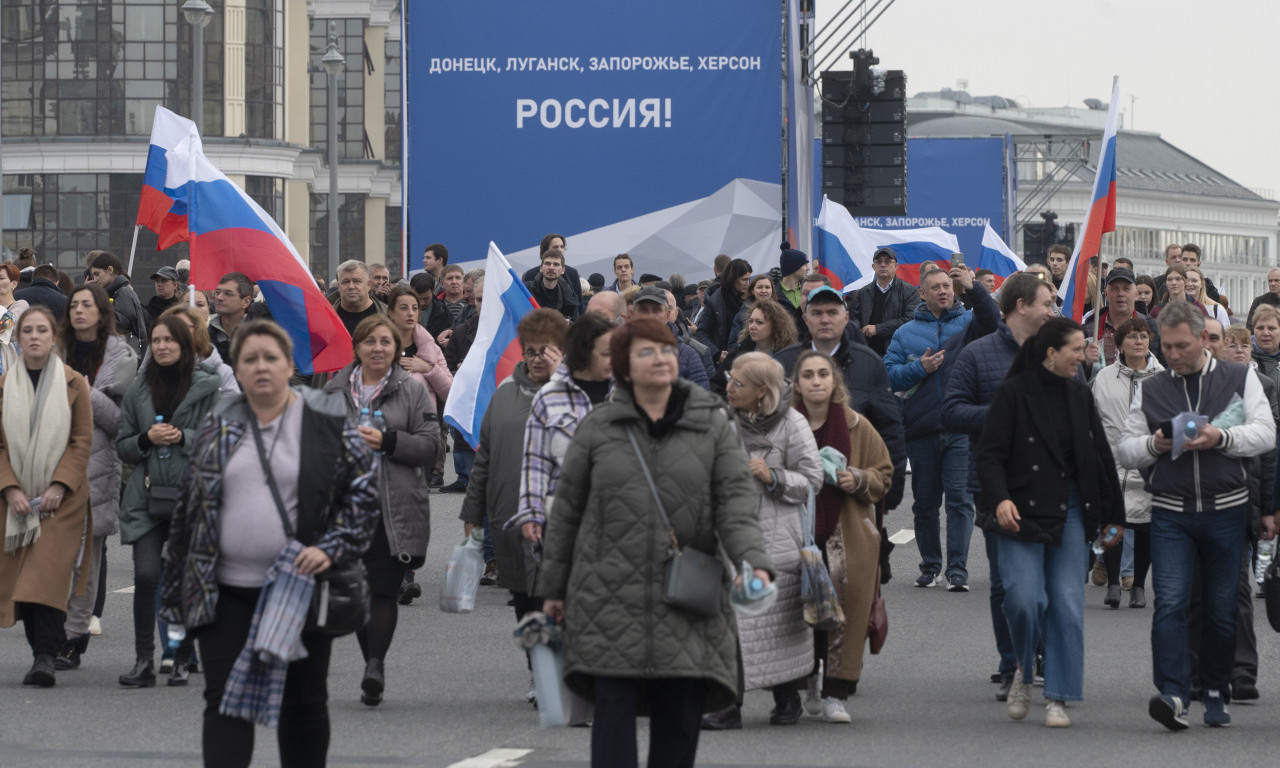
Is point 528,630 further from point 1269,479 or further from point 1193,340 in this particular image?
point 1269,479

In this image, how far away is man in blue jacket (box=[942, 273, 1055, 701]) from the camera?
9.72 metres

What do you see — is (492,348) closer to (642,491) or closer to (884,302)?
(884,302)

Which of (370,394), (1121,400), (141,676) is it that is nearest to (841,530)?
(370,394)

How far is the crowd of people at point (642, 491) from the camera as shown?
6.45 metres

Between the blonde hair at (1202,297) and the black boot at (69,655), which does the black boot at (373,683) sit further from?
the blonde hair at (1202,297)

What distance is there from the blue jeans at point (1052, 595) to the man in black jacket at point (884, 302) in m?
7.13

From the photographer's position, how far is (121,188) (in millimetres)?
54188

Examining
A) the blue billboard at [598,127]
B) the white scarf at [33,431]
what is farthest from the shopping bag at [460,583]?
the blue billboard at [598,127]

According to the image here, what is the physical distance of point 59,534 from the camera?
10.1m

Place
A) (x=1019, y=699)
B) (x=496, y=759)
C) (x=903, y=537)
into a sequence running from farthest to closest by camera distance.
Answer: (x=903, y=537), (x=1019, y=699), (x=496, y=759)

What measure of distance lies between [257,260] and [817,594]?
16.2 feet

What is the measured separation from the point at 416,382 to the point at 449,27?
378 inches

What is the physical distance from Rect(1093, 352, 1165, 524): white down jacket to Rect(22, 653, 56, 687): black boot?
5700mm

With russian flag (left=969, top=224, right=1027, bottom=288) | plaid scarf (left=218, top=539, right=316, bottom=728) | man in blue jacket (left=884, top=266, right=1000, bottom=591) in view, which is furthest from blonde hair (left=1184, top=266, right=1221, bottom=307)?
plaid scarf (left=218, top=539, right=316, bottom=728)
